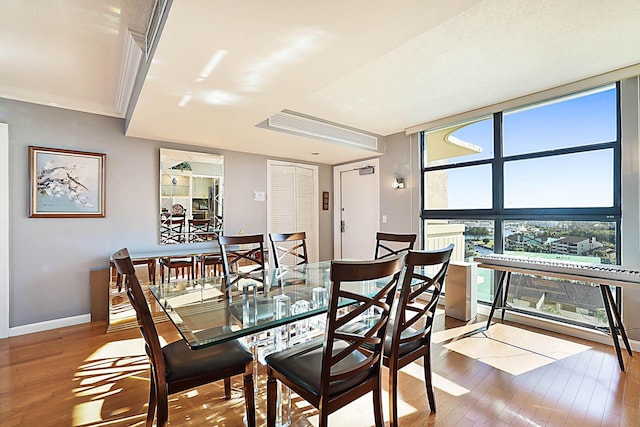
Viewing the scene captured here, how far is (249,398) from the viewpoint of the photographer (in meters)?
1.60

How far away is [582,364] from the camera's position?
2.46 metres

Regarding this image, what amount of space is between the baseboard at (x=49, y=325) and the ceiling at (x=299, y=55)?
2.29 metres

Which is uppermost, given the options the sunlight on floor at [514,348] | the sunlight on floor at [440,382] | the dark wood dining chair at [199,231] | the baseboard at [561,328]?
the dark wood dining chair at [199,231]

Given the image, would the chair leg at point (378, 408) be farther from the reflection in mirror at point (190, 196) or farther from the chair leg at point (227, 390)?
the reflection in mirror at point (190, 196)

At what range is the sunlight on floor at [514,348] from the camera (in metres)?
2.50

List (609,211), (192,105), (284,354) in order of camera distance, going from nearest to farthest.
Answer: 1. (284,354)
2. (192,105)
3. (609,211)

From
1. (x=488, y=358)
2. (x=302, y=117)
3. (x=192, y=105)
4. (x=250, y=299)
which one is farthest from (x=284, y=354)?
(x=302, y=117)

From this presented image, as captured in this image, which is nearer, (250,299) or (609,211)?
(250,299)

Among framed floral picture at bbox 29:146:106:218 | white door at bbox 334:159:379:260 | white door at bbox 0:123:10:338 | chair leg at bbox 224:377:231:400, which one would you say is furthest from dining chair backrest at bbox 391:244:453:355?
white door at bbox 0:123:10:338

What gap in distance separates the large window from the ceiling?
42cm

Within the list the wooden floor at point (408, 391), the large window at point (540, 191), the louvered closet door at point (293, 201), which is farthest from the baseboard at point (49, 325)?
the large window at point (540, 191)

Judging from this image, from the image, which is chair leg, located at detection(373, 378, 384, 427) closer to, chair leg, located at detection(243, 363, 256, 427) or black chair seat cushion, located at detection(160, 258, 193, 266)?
chair leg, located at detection(243, 363, 256, 427)

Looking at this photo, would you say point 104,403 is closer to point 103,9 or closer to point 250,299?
point 250,299

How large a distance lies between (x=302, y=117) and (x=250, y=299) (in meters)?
2.47
